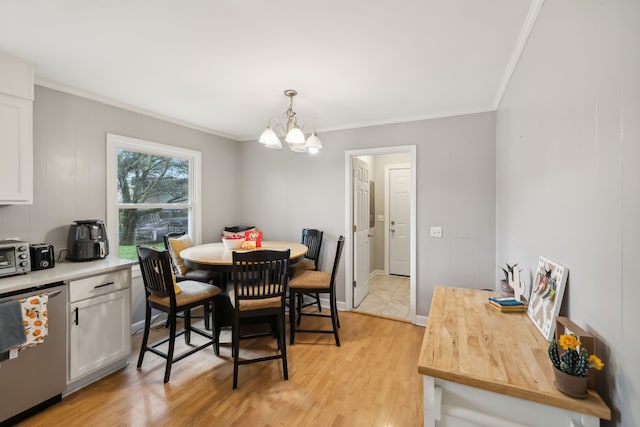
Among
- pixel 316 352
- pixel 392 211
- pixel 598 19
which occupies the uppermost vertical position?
pixel 598 19

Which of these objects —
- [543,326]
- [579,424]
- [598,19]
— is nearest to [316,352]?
[543,326]

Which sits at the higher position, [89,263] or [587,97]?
[587,97]

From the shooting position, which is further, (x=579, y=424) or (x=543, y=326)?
(x=543, y=326)

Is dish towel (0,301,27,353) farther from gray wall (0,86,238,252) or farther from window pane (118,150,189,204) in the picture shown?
window pane (118,150,189,204)

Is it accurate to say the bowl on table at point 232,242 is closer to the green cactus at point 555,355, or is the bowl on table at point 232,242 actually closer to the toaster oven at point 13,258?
the toaster oven at point 13,258

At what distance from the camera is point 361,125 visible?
360 centimetres

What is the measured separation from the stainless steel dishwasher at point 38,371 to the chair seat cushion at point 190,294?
0.60 m

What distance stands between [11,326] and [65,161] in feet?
4.90

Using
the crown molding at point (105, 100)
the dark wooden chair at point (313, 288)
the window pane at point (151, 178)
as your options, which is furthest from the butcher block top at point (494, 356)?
the crown molding at point (105, 100)

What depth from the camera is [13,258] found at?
1.98 metres

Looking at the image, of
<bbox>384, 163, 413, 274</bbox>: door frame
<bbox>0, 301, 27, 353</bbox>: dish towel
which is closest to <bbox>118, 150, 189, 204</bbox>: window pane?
<bbox>0, 301, 27, 353</bbox>: dish towel

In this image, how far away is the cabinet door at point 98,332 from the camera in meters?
2.08

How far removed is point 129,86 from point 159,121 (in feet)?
2.80

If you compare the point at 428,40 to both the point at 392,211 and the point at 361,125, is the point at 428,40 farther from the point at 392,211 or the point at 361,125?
the point at 392,211
